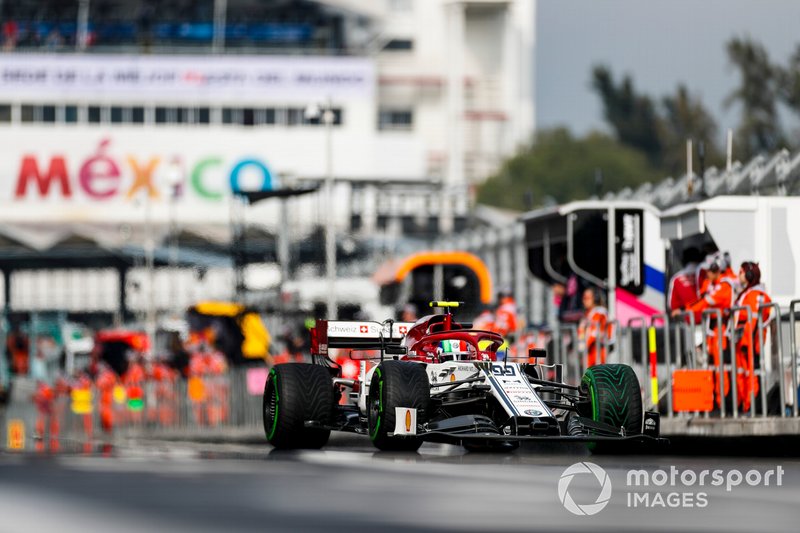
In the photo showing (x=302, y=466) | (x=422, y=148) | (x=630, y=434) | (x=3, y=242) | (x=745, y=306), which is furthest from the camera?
(x=422, y=148)

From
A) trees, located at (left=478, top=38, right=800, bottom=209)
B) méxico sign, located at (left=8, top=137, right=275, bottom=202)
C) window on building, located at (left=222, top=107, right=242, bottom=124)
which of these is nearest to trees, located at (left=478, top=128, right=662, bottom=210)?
trees, located at (left=478, top=38, right=800, bottom=209)

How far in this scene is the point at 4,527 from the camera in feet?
26.4

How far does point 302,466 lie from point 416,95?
95.3 meters

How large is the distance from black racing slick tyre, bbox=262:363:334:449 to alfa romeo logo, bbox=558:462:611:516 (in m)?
2.42

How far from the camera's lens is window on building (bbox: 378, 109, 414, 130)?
105 m

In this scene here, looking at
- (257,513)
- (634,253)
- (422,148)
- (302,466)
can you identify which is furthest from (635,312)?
(422,148)

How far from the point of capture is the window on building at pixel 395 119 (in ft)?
345

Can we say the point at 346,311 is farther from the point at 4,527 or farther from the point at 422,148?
the point at 422,148

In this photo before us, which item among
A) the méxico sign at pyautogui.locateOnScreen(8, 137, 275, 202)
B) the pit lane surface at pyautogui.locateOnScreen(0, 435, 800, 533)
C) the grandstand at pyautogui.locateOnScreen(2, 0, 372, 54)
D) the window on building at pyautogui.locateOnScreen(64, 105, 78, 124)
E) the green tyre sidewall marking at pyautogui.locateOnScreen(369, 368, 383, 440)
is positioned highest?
the grandstand at pyautogui.locateOnScreen(2, 0, 372, 54)

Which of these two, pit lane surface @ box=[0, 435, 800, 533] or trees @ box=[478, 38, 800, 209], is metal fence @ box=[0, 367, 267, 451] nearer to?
pit lane surface @ box=[0, 435, 800, 533]

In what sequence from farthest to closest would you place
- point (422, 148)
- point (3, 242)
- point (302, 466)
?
point (422, 148), point (3, 242), point (302, 466)

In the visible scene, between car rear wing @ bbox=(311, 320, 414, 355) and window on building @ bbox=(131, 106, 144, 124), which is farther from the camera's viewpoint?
window on building @ bbox=(131, 106, 144, 124)

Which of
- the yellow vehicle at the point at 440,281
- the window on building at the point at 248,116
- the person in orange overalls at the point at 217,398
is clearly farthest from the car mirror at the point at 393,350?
the window on building at the point at 248,116

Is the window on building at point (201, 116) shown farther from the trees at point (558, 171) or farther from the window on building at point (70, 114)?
the trees at point (558, 171)
